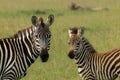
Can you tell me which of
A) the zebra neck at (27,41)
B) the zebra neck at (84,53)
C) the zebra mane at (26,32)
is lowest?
the zebra neck at (84,53)

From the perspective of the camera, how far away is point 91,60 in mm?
9125

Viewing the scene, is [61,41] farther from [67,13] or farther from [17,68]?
[67,13]

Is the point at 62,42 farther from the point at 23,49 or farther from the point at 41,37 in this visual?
the point at 41,37

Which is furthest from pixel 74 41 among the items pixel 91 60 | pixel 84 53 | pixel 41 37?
pixel 41 37

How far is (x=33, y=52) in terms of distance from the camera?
8.46 m

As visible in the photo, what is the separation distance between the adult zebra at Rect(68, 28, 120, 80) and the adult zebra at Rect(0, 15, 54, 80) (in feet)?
2.69

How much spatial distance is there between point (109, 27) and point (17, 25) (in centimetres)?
387

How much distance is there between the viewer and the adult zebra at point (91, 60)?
8.80 metres

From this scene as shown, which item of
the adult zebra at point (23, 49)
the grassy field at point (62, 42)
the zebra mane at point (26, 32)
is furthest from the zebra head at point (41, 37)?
the grassy field at point (62, 42)

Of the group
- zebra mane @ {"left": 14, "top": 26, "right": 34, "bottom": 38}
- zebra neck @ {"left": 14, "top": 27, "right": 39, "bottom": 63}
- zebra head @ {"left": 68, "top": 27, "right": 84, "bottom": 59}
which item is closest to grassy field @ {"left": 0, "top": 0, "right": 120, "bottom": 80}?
zebra head @ {"left": 68, "top": 27, "right": 84, "bottom": 59}

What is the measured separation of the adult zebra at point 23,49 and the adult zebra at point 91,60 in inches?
32.2

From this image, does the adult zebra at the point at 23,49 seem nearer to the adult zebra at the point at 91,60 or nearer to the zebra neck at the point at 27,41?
the zebra neck at the point at 27,41

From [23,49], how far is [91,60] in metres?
1.48

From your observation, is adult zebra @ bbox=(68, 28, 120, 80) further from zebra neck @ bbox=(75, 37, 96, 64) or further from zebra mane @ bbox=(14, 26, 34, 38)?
zebra mane @ bbox=(14, 26, 34, 38)
